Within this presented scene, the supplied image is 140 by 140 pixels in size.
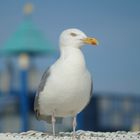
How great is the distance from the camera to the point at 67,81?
274 inches

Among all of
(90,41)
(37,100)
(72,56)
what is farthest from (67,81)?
(37,100)

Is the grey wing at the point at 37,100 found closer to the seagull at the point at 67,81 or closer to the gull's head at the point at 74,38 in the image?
the seagull at the point at 67,81

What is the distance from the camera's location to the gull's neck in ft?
23.2

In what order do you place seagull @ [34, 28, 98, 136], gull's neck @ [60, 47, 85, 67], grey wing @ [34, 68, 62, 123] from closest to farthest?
1. seagull @ [34, 28, 98, 136]
2. gull's neck @ [60, 47, 85, 67]
3. grey wing @ [34, 68, 62, 123]

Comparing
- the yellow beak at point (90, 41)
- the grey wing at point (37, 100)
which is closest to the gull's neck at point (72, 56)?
the yellow beak at point (90, 41)

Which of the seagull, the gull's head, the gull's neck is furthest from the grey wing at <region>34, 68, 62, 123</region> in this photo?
the gull's head

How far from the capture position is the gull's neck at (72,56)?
7.09m

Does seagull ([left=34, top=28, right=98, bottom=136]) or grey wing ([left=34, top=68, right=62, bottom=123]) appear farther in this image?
grey wing ([left=34, top=68, right=62, bottom=123])

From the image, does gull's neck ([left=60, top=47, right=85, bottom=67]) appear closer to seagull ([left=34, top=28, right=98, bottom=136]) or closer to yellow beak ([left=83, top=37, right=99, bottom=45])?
seagull ([left=34, top=28, right=98, bottom=136])

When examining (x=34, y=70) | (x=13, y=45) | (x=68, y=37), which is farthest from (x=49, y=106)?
(x=13, y=45)

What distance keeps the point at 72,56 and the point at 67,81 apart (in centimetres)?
33

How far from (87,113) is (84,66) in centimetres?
1969

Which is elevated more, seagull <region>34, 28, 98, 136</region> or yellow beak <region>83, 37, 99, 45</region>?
yellow beak <region>83, 37, 99, 45</region>

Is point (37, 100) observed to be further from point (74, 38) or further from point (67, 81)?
point (74, 38)
